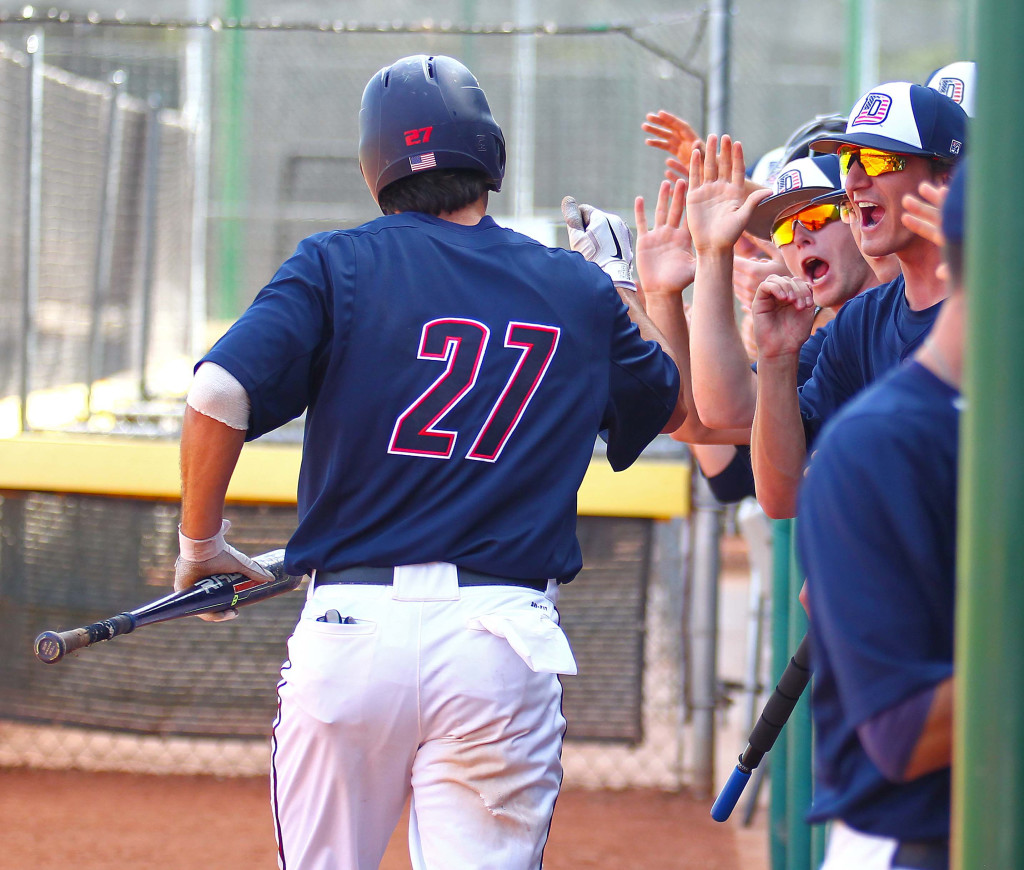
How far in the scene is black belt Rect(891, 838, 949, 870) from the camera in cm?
144

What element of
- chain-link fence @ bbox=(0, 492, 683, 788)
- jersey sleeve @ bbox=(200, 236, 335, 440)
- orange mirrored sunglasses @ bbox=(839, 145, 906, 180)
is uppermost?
orange mirrored sunglasses @ bbox=(839, 145, 906, 180)

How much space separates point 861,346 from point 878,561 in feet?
4.55

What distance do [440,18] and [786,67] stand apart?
435cm

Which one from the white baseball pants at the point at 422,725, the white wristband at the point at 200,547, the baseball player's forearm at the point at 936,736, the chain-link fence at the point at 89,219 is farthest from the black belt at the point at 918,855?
the chain-link fence at the point at 89,219

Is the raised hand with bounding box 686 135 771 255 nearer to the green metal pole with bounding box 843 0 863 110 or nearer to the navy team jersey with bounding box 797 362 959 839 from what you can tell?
the navy team jersey with bounding box 797 362 959 839

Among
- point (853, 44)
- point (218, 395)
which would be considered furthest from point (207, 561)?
point (853, 44)

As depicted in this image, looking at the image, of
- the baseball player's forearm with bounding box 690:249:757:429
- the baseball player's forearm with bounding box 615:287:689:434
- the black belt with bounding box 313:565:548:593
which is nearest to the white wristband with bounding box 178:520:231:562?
the black belt with bounding box 313:565:548:593

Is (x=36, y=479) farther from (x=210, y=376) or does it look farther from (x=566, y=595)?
(x=210, y=376)

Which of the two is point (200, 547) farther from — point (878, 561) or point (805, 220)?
point (805, 220)

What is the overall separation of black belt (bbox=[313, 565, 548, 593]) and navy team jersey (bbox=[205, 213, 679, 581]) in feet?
0.06

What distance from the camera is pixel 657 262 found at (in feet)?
10.3

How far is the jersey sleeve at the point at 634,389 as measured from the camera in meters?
2.68

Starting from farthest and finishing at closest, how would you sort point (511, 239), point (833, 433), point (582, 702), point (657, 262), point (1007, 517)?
point (582, 702) < point (657, 262) < point (511, 239) < point (833, 433) < point (1007, 517)

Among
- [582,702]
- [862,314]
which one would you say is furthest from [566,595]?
[862,314]
